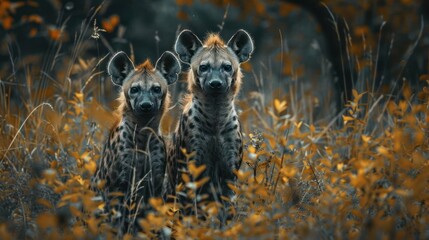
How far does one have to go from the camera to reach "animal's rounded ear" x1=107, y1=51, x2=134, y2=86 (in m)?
7.20

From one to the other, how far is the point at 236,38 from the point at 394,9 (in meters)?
8.17

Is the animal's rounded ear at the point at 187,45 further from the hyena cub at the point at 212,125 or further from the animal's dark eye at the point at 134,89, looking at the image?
the animal's dark eye at the point at 134,89

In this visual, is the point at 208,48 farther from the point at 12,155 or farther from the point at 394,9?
the point at 394,9

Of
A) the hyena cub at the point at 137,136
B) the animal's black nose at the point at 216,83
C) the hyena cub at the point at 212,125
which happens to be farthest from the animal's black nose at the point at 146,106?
the animal's black nose at the point at 216,83

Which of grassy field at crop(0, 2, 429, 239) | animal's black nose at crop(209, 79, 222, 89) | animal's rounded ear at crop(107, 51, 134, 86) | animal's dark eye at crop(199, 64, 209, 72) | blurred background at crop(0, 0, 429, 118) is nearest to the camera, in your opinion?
grassy field at crop(0, 2, 429, 239)

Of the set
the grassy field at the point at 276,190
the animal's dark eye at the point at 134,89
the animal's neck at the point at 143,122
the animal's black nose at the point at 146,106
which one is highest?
the animal's dark eye at the point at 134,89

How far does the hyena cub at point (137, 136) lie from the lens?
675 cm

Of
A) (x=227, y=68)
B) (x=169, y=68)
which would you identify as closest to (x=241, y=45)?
(x=227, y=68)

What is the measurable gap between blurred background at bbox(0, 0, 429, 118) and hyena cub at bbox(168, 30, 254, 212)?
182cm

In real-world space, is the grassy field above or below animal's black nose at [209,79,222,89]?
below

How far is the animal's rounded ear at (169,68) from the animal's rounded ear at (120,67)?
0.95 feet

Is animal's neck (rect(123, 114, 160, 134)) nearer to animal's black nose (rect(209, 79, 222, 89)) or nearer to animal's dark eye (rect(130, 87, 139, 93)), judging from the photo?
animal's dark eye (rect(130, 87, 139, 93))

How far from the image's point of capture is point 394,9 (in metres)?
14.6

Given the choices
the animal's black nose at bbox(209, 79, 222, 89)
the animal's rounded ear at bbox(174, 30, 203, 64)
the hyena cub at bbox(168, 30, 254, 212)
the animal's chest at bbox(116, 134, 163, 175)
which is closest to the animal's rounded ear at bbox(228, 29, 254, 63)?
the hyena cub at bbox(168, 30, 254, 212)
